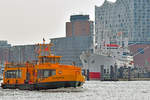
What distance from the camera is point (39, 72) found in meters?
85.1

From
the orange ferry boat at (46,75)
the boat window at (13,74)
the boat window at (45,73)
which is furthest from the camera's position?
the boat window at (13,74)

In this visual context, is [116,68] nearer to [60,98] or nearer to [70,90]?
[70,90]

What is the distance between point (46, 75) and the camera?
84.1m

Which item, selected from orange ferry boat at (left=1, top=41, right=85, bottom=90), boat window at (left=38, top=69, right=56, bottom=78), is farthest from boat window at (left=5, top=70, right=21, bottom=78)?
boat window at (left=38, top=69, right=56, bottom=78)

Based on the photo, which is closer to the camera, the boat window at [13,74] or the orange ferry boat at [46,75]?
the orange ferry boat at [46,75]

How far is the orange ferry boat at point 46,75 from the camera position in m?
83.4

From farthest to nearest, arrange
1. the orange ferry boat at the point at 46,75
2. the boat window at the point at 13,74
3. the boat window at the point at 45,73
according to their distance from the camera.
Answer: the boat window at the point at 13,74 → the boat window at the point at 45,73 → the orange ferry boat at the point at 46,75

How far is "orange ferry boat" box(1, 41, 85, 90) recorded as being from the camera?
274 ft

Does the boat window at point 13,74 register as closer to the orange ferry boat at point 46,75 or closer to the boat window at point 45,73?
the orange ferry boat at point 46,75

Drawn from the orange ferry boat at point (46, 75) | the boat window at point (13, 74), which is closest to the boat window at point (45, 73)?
the orange ferry boat at point (46, 75)

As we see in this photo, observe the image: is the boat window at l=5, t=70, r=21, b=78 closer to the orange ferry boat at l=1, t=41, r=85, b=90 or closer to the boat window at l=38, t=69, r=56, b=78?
the orange ferry boat at l=1, t=41, r=85, b=90

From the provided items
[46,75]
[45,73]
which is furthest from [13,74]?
[46,75]

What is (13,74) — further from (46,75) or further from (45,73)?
(46,75)

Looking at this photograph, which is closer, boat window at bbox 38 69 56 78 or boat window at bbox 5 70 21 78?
boat window at bbox 38 69 56 78
